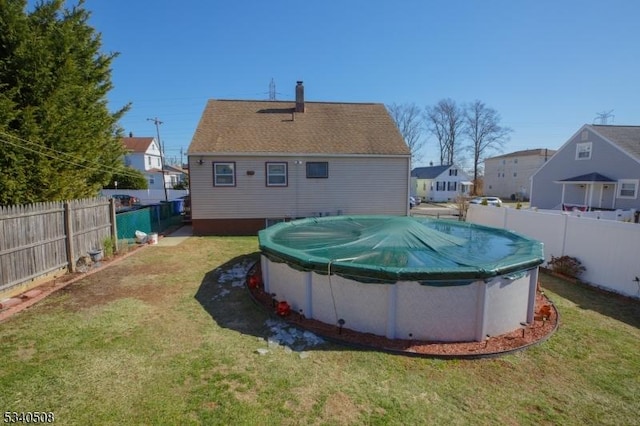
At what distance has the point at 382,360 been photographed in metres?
4.23

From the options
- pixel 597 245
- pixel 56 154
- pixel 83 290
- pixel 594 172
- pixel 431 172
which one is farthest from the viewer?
pixel 431 172

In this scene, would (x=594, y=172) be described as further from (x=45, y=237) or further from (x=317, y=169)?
(x=45, y=237)

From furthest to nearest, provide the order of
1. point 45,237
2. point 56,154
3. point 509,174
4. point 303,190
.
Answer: point 509,174, point 303,190, point 56,154, point 45,237

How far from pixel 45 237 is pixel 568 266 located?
12.5 meters

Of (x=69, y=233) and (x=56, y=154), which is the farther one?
(x=56, y=154)

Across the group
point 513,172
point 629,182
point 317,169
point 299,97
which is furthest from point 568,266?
point 513,172

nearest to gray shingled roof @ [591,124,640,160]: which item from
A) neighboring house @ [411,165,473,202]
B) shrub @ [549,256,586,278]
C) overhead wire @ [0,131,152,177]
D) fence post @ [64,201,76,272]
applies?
shrub @ [549,256,586,278]

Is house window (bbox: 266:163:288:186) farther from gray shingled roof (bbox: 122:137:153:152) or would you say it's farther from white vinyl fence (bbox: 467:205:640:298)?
gray shingled roof (bbox: 122:137:153:152)

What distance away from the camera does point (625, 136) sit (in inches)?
818

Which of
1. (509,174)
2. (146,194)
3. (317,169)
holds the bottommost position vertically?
(146,194)

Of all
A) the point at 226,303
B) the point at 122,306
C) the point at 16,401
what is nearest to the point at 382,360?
the point at 226,303

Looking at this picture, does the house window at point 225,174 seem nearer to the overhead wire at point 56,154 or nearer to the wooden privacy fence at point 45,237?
the overhead wire at point 56,154

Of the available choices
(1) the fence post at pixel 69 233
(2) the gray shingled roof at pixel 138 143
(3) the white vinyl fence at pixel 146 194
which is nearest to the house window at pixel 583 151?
(1) the fence post at pixel 69 233

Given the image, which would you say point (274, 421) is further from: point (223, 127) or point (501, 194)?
point (501, 194)
